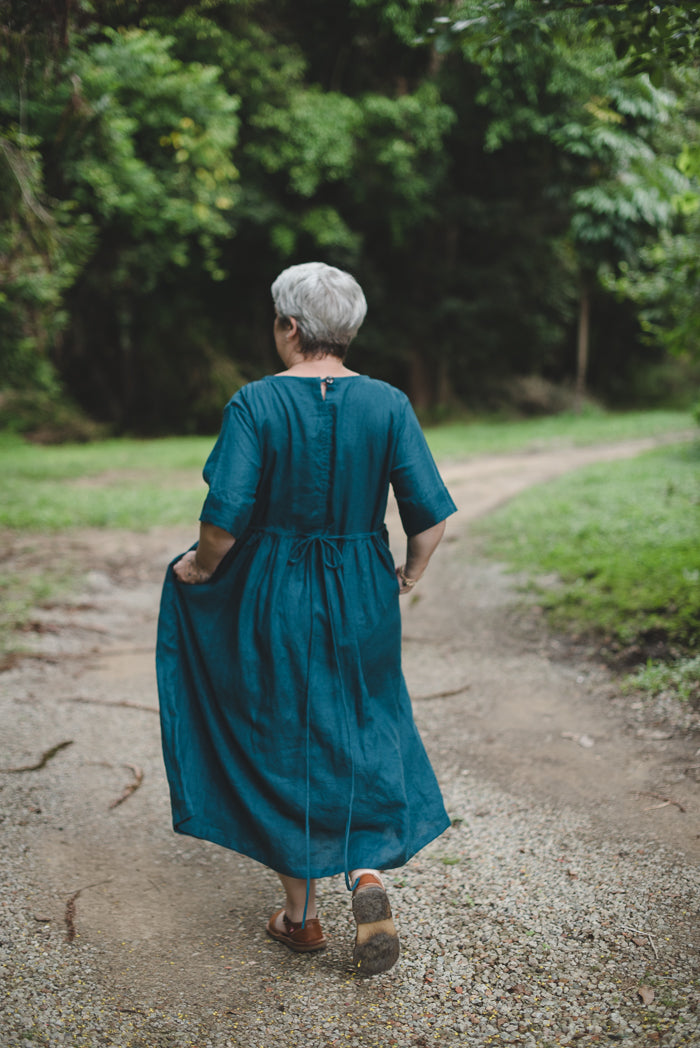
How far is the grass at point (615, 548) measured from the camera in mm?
4938

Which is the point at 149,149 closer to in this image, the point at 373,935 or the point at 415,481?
the point at 415,481

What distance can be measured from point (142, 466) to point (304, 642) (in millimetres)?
11537

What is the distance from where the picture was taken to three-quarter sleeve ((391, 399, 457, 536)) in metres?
2.42

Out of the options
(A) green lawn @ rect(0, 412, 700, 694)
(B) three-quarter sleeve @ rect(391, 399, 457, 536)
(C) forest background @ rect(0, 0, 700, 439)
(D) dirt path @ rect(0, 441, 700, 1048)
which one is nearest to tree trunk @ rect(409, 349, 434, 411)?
(C) forest background @ rect(0, 0, 700, 439)

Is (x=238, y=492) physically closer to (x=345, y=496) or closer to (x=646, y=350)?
(x=345, y=496)

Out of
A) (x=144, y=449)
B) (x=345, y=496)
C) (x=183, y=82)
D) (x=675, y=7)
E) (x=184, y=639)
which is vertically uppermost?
(x=183, y=82)

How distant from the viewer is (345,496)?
2400mm

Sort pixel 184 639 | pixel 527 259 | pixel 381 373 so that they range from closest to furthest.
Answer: pixel 184 639, pixel 527 259, pixel 381 373

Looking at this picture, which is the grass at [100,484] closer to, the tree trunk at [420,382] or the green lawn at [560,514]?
the green lawn at [560,514]

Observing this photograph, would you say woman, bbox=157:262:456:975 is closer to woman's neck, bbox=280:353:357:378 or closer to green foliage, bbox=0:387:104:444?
woman's neck, bbox=280:353:357:378

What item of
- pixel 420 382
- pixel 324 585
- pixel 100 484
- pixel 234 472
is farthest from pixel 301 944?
pixel 420 382

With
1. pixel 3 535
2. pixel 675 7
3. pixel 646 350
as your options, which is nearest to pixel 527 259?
pixel 646 350

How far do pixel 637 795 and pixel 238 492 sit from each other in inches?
81.7

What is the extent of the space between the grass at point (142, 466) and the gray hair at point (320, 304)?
6.36m
